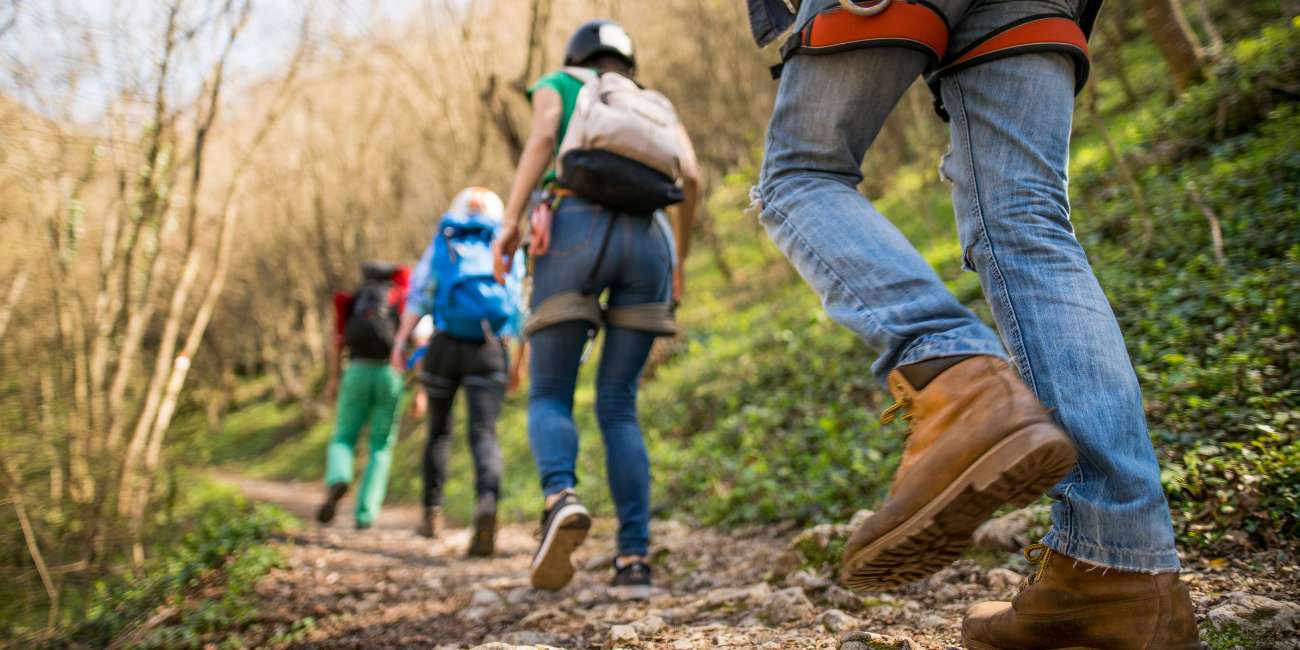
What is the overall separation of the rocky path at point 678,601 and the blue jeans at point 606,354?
448mm

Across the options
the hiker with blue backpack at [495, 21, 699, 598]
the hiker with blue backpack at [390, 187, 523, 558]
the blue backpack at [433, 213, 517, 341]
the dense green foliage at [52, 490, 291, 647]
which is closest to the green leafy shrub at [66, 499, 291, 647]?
the dense green foliage at [52, 490, 291, 647]

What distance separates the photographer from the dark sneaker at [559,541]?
261 cm

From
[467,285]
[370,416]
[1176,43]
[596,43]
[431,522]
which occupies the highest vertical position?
[1176,43]

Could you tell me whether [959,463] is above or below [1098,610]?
above

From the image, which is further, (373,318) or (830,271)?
(373,318)

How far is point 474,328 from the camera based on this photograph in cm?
451

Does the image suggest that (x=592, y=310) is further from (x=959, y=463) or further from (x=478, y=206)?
(x=478, y=206)

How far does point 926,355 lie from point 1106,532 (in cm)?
42

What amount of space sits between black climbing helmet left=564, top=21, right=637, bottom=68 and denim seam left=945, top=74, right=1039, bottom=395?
182 cm

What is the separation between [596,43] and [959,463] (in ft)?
7.90

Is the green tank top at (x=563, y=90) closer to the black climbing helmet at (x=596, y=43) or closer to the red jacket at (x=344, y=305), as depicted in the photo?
the black climbing helmet at (x=596, y=43)

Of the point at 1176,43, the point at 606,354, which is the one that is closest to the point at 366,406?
the point at 606,354

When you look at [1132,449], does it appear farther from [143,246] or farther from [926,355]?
[143,246]

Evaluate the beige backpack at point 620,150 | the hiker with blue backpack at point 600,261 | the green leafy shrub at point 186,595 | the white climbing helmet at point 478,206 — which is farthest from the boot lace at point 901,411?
the white climbing helmet at point 478,206
